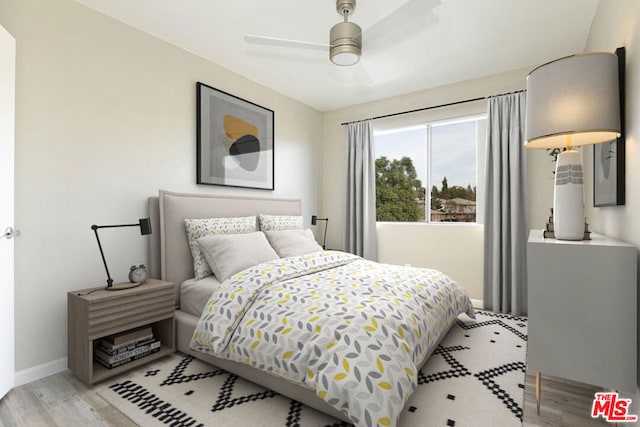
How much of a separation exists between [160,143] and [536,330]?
3076mm

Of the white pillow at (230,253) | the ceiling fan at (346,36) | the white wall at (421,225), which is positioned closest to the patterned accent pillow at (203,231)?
the white pillow at (230,253)

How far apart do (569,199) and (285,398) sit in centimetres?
190

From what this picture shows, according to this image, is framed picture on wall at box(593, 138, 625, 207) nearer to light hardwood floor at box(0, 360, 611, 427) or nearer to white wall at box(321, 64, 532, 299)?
light hardwood floor at box(0, 360, 611, 427)

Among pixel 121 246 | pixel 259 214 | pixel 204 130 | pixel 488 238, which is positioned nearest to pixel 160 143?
pixel 204 130

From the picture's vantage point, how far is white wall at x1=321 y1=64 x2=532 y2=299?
3.80 m

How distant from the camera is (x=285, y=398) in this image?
1.91 m

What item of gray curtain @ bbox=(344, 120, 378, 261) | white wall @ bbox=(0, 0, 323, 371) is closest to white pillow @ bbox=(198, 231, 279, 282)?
white wall @ bbox=(0, 0, 323, 371)

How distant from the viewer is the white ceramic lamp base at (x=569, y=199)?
1667mm

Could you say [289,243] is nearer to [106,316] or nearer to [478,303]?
[106,316]

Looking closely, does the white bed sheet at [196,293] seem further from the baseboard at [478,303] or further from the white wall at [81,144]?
the baseboard at [478,303]

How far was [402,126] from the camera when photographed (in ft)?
14.3

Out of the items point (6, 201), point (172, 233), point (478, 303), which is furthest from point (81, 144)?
point (478, 303)

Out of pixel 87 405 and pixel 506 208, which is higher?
pixel 506 208

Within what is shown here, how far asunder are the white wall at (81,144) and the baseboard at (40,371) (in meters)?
0.03
